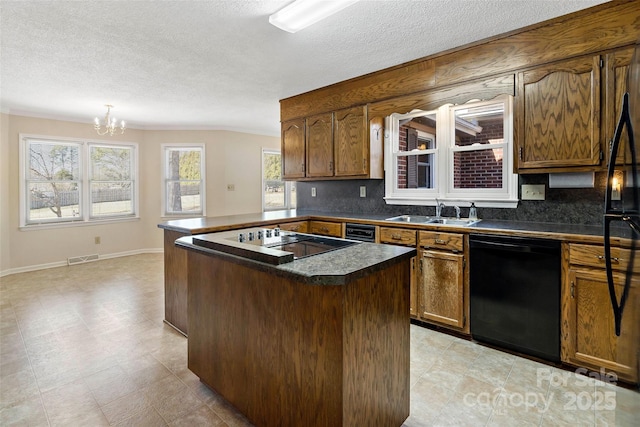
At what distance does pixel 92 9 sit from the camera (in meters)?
2.23

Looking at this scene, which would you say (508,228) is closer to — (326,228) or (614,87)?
(614,87)

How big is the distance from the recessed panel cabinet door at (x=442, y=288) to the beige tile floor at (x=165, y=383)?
18 centimetres

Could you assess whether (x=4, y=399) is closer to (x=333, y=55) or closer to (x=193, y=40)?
(x=193, y=40)

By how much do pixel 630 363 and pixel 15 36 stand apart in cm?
418

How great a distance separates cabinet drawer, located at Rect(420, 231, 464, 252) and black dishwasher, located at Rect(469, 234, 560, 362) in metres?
0.09

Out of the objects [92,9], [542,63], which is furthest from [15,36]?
[542,63]

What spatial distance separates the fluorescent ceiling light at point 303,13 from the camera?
2.12 meters

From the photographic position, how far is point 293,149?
4.48 metres

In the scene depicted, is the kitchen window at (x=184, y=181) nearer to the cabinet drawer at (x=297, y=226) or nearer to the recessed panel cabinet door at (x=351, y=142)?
the cabinet drawer at (x=297, y=226)

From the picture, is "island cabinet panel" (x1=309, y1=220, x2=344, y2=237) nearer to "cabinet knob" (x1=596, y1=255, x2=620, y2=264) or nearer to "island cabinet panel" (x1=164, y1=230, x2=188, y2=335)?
"island cabinet panel" (x1=164, y1=230, x2=188, y2=335)

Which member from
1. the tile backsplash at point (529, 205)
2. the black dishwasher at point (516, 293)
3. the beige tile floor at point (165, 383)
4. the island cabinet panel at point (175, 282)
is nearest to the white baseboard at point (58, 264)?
the beige tile floor at point (165, 383)

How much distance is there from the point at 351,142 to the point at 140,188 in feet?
15.0

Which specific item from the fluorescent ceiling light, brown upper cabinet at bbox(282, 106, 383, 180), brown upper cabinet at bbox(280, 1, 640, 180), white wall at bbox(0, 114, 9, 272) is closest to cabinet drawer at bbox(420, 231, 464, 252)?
brown upper cabinet at bbox(280, 1, 640, 180)

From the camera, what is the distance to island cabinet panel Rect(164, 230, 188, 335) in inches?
112
